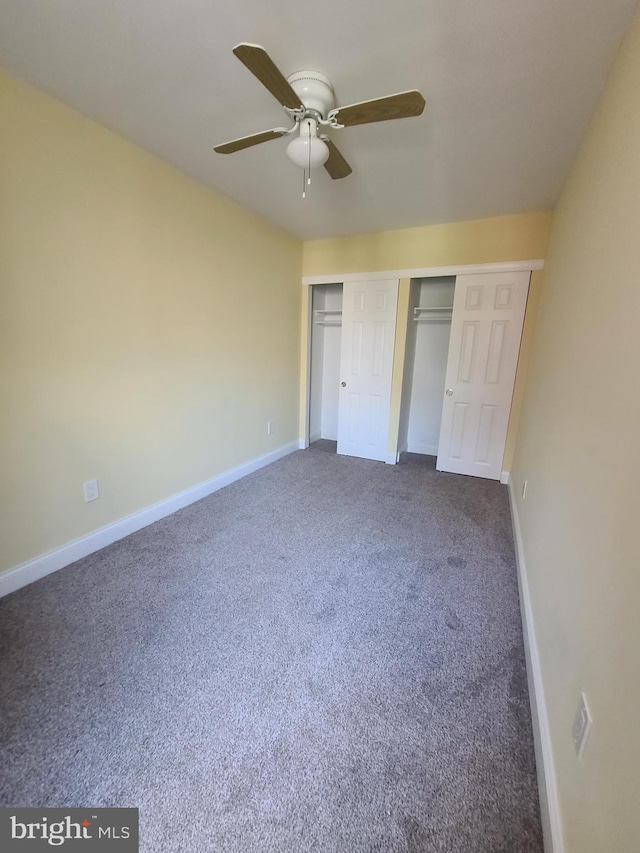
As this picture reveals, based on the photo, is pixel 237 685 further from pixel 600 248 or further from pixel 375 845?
pixel 600 248

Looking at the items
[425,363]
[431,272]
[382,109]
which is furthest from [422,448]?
[382,109]

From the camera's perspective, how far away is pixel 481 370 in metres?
3.40

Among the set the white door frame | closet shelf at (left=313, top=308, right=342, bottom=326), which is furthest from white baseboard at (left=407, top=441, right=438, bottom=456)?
closet shelf at (left=313, top=308, right=342, bottom=326)

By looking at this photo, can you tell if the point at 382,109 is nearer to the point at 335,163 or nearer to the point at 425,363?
the point at 335,163

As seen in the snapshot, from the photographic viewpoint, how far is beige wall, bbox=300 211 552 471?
304 centimetres

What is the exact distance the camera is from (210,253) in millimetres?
2740

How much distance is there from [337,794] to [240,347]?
2978mm

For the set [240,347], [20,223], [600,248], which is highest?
[20,223]

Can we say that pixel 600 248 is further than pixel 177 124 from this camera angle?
No

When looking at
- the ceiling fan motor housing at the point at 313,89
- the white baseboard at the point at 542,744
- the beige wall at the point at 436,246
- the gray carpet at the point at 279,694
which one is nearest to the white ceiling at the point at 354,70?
the ceiling fan motor housing at the point at 313,89

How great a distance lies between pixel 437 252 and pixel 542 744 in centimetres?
358

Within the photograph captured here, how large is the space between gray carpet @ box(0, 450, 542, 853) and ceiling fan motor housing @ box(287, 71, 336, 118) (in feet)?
8.01

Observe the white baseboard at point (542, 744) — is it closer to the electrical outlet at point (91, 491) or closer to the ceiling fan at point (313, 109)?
the ceiling fan at point (313, 109)

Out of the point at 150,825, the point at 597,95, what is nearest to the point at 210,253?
the point at 597,95
